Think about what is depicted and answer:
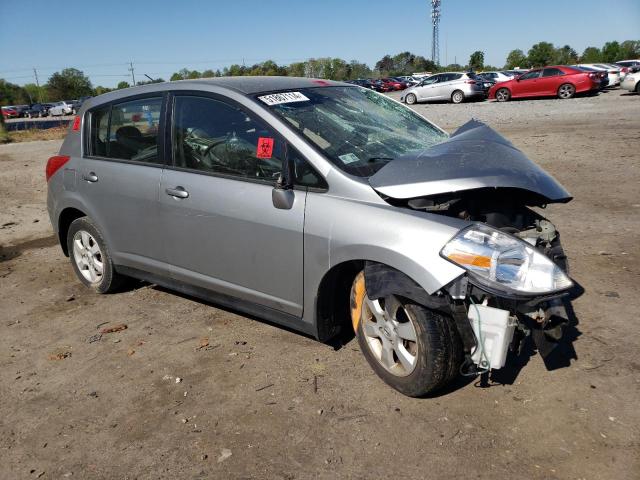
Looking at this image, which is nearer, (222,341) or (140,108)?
(222,341)

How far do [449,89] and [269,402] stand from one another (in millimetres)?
25701

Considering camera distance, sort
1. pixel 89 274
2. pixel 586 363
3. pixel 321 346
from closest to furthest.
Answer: pixel 586 363, pixel 321 346, pixel 89 274

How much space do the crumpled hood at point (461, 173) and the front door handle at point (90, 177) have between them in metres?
2.64

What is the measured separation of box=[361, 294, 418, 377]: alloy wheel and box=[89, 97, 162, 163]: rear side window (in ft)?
6.94

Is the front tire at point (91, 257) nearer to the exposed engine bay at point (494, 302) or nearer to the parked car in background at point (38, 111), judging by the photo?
the exposed engine bay at point (494, 302)

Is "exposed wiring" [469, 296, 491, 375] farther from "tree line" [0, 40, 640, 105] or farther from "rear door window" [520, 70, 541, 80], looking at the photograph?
"tree line" [0, 40, 640, 105]

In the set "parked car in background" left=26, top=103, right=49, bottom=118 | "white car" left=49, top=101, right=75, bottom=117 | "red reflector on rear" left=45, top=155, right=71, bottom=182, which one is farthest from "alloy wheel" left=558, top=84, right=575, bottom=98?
"parked car in background" left=26, top=103, right=49, bottom=118

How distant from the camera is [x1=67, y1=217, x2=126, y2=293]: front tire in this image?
16.1 feet

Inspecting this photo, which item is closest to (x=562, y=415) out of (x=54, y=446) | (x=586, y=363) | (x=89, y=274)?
(x=586, y=363)

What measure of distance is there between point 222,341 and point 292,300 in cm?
83

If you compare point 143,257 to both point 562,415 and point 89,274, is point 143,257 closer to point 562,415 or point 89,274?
point 89,274

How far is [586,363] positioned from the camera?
11.3ft

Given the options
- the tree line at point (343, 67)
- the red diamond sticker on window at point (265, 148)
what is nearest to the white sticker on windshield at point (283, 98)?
the red diamond sticker on window at point (265, 148)

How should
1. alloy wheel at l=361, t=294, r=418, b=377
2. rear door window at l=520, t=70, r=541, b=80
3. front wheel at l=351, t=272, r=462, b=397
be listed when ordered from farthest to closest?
rear door window at l=520, t=70, r=541, b=80
alloy wheel at l=361, t=294, r=418, b=377
front wheel at l=351, t=272, r=462, b=397
